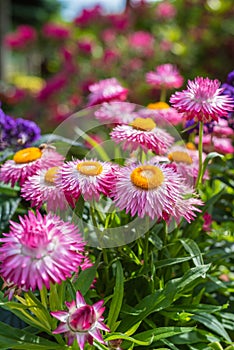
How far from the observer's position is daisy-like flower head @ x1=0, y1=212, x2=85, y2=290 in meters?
0.89

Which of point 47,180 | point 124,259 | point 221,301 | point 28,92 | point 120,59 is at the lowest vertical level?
point 28,92

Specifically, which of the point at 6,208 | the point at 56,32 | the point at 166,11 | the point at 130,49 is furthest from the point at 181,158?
the point at 166,11

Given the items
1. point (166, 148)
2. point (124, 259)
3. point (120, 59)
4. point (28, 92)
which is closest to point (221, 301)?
point (124, 259)

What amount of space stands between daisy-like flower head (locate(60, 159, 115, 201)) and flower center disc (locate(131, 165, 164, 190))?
51 mm

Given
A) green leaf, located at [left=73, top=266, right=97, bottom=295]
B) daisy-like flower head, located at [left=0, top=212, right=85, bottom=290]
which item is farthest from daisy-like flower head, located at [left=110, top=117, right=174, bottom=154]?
daisy-like flower head, located at [left=0, top=212, right=85, bottom=290]

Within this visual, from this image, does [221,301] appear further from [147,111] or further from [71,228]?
[71,228]

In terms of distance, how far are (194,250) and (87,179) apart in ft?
1.10

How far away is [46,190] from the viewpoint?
1217mm

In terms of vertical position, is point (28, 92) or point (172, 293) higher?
point (172, 293)

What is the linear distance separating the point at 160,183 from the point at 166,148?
0.84 ft

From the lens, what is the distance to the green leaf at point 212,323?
4.23ft

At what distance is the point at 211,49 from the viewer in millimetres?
5496

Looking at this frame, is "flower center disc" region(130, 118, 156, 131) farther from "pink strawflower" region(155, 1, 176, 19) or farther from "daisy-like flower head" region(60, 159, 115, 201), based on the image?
"pink strawflower" region(155, 1, 176, 19)

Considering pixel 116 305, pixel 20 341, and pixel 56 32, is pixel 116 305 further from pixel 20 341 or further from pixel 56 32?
pixel 56 32
